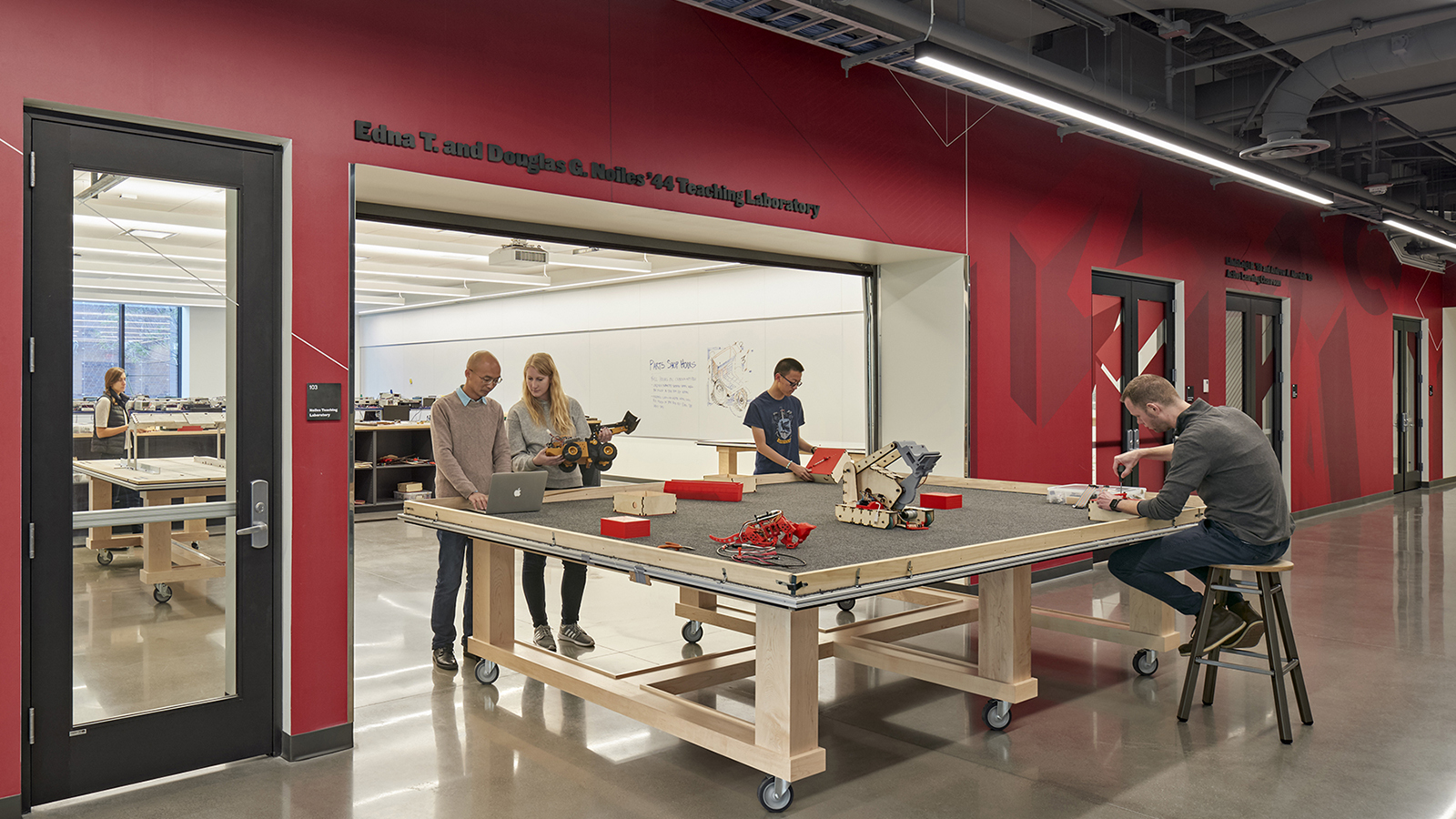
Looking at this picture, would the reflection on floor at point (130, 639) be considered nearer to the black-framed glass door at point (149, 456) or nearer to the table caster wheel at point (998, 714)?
the black-framed glass door at point (149, 456)

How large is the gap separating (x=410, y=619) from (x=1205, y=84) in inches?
306

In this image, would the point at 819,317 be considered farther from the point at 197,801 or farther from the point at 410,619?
the point at 197,801

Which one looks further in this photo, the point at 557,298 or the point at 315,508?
the point at 557,298

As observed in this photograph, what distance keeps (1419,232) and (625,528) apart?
974 cm

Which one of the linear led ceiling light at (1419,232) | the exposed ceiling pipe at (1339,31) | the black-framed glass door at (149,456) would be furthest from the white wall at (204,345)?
the linear led ceiling light at (1419,232)

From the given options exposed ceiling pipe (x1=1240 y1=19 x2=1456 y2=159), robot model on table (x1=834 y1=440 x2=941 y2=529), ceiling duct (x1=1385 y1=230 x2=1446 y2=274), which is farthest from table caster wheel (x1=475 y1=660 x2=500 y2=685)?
ceiling duct (x1=1385 y1=230 x2=1446 y2=274)

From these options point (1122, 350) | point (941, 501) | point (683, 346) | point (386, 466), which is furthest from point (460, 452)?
point (683, 346)

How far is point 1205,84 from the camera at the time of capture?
8297mm

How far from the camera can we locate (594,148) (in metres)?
4.46

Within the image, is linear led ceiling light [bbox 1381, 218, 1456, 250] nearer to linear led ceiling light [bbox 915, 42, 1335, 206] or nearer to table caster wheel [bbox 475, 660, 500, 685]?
linear led ceiling light [bbox 915, 42, 1335, 206]

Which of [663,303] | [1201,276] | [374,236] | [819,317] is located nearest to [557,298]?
[663,303]

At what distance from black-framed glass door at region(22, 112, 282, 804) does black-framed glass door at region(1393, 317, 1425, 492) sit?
1415 cm

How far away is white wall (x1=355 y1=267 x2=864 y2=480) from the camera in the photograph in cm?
1062

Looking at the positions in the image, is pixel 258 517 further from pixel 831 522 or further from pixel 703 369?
pixel 703 369
